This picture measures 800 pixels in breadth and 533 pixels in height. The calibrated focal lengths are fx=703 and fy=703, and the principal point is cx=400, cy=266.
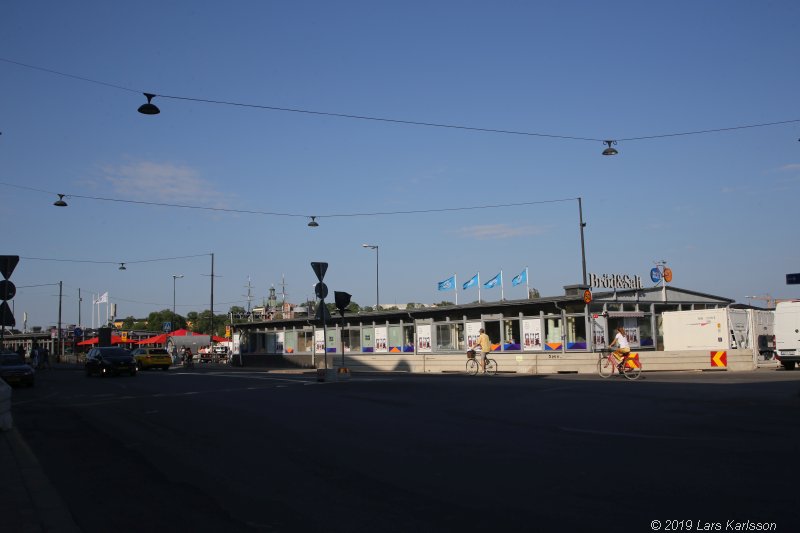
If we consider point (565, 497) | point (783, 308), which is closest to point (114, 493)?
point (565, 497)

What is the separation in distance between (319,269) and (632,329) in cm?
1961

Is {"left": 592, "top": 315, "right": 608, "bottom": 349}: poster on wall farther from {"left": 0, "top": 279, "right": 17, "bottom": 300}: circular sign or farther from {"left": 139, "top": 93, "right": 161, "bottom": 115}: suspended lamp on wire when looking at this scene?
{"left": 0, "top": 279, "right": 17, "bottom": 300}: circular sign

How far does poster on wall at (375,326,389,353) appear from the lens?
46062mm

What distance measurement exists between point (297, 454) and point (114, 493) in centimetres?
252

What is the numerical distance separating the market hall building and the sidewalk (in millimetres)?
20515

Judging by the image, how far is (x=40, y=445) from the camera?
36.2ft

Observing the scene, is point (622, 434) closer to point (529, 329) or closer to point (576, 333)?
point (576, 333)

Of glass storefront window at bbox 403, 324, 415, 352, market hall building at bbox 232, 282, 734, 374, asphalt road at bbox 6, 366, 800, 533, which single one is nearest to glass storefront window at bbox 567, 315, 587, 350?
market hall building at bbox 232, 282, 734, 374

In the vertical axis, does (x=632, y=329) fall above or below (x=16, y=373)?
above

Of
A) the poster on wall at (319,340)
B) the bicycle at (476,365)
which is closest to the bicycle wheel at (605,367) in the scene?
the bicycle at (476,365)

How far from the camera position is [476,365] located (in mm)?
29156

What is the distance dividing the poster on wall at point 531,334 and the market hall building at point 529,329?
2.1 inches

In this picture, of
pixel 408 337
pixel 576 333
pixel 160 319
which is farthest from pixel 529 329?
pixel 160 319

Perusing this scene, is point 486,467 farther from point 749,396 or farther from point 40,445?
point 749,396
